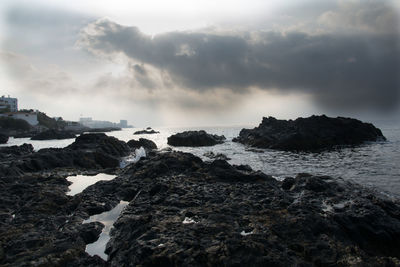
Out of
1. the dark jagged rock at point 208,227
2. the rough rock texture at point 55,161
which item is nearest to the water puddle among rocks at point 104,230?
the dark jagged rock at point 208,227

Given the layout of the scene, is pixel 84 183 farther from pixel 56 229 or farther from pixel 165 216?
pixel 165 216

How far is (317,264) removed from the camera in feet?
19.7

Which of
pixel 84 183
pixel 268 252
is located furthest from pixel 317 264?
pixel 84 183

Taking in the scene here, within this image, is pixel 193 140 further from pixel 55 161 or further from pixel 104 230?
pixel 104 230

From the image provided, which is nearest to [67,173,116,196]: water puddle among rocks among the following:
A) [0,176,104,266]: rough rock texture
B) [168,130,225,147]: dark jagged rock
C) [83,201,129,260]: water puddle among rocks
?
[0,176,104,266]: rough rock texture

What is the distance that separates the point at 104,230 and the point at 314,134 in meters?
54.6

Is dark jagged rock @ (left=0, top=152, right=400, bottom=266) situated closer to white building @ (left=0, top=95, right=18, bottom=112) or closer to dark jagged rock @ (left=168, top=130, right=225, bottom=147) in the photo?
dark jagged rock @ (left=168, top=130, right=225, bottom=147)

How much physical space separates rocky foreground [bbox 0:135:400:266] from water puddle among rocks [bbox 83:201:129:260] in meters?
0.24

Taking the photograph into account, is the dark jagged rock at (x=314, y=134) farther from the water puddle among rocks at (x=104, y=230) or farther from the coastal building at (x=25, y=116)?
the coastal building at (x=25, y=116)

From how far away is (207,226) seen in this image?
24.7 ft

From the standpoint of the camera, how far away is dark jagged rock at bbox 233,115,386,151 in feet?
165

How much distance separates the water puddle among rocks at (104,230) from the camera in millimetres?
7236

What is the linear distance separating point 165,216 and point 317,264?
17.1 feet

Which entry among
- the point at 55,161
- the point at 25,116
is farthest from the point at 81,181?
the point at 25,116
